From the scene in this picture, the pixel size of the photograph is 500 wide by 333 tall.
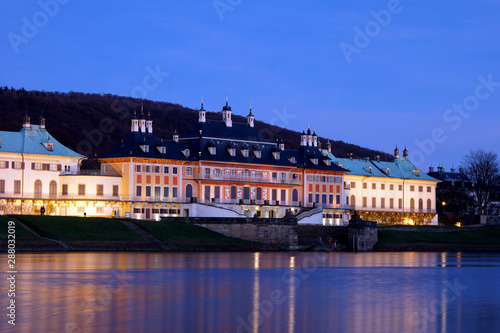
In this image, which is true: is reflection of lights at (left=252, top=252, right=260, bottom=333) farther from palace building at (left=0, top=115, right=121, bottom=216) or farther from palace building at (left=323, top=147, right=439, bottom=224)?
palace building at (left=323, top=147, right=439, bottom=224)

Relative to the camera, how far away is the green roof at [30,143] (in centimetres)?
8906

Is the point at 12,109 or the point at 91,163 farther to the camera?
the point at 12,109

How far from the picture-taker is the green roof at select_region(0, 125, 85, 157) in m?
89.1

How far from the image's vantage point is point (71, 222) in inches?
Result: 2943

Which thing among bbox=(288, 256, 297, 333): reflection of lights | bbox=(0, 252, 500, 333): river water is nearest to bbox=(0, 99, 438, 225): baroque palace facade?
bbox=(0, 252, 500, 333): river water

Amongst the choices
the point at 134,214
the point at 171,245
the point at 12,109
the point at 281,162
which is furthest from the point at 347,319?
the point at 12,109

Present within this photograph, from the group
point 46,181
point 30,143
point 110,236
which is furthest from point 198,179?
point 110,236

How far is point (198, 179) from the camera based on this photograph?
97.7m

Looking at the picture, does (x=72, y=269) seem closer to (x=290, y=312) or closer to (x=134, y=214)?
(x=290, y=312)

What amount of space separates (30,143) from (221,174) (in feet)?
70.4

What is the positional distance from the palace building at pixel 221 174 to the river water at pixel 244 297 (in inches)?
1401

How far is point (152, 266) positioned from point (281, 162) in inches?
2113

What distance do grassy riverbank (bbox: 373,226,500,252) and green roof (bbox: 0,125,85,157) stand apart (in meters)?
33.6

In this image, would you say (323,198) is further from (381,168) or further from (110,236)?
(110,236)
